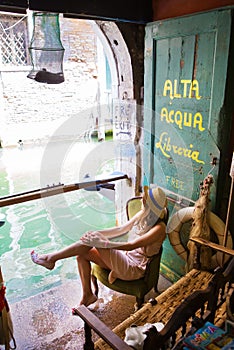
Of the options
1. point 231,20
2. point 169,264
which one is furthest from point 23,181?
point 231,20

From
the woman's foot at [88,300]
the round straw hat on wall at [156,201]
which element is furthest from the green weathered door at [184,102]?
the woman's foot at [88,300]

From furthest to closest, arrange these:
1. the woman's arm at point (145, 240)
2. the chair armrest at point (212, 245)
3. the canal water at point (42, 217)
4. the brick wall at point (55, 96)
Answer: the brick wall at point (55, 96)
the canal water at point (42, 217)
the woman's arm at point (145, 240)
the chair armrest at point (212, 245)

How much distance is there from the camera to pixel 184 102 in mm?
2121

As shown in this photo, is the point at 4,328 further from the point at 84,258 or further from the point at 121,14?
the point at 121,14

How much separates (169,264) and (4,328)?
1.46 meters

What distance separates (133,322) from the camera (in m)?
1.71

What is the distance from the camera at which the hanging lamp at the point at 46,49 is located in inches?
81.5

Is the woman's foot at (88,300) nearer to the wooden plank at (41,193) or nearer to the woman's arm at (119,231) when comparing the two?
the woman's arm at (119,231)

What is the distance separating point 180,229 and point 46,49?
5.95ft

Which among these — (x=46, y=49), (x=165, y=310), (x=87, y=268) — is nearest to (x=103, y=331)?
(x=165, y=310)

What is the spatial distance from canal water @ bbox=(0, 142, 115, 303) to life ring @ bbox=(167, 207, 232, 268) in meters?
1.08

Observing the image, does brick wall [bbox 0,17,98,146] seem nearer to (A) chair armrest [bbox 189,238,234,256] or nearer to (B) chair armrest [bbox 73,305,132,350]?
(A) chair armrest [bbox 189,238,234,256]

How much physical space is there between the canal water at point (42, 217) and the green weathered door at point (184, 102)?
3.70ft

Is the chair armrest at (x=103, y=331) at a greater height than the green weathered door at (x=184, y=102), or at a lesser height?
lesser
